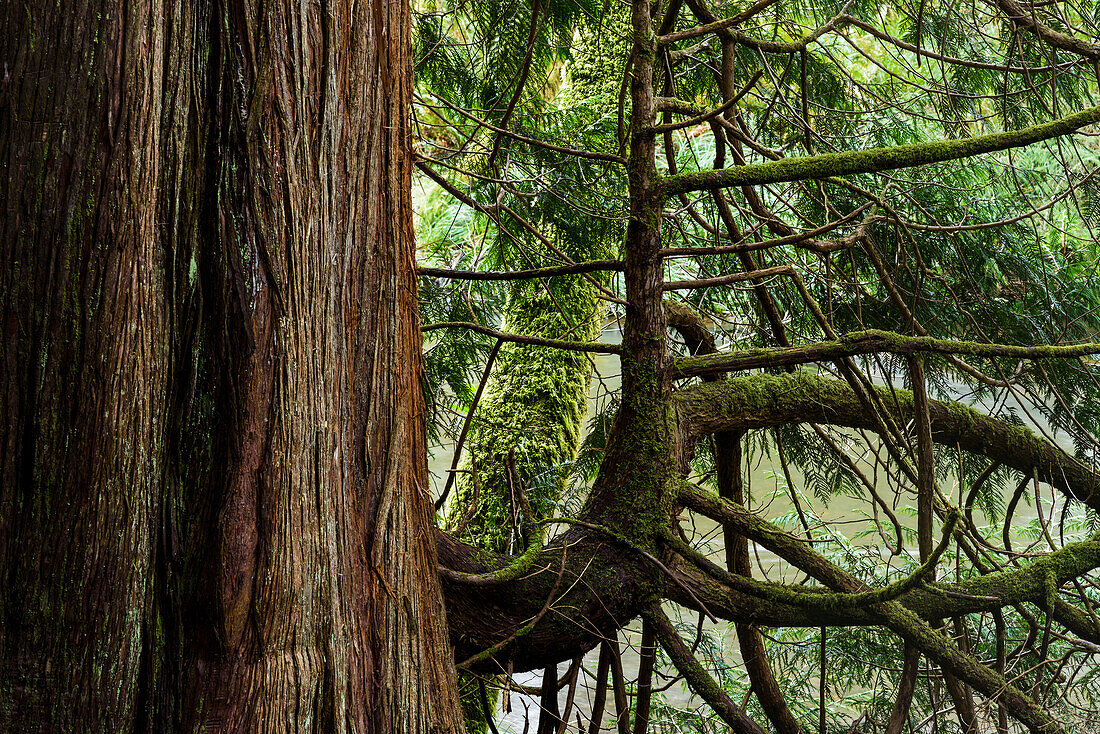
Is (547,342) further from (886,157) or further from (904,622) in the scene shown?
(904,622)

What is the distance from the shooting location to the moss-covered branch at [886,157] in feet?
5.22

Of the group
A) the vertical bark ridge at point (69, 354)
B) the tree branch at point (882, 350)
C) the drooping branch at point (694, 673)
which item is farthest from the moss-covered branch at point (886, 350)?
the vertical bark ridge at point (69, 354)

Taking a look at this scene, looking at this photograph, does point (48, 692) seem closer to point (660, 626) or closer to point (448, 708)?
point (448, 708)

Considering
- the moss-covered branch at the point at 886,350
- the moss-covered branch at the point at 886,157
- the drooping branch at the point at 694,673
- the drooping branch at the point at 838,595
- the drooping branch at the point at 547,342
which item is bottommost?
the drooping branch at the point at 694,673

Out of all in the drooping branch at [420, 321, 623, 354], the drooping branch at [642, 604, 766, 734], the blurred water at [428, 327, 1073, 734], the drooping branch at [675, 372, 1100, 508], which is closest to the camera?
the drooping branch at [642, 604, 766, 734]

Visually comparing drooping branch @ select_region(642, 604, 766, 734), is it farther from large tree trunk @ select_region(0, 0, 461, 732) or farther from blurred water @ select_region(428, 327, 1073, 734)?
blurred water @ select_region(428, 327, 1073, 734)

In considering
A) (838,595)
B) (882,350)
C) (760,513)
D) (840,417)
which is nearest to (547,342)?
(882,350)

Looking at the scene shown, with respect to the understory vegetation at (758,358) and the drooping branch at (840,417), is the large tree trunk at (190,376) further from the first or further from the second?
the drooping branch at (840,417)

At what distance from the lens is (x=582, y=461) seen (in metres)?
2.86

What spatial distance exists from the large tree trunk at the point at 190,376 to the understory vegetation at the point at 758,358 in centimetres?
50

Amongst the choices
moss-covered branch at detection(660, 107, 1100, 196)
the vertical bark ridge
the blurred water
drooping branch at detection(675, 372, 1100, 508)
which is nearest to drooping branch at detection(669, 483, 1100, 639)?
drooping branch at detection(675, 372, 1100, 508)

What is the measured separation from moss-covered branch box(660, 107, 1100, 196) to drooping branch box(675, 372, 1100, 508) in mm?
687

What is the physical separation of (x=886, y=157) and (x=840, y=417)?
0.98m

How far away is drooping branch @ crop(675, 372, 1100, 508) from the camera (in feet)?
7.32
